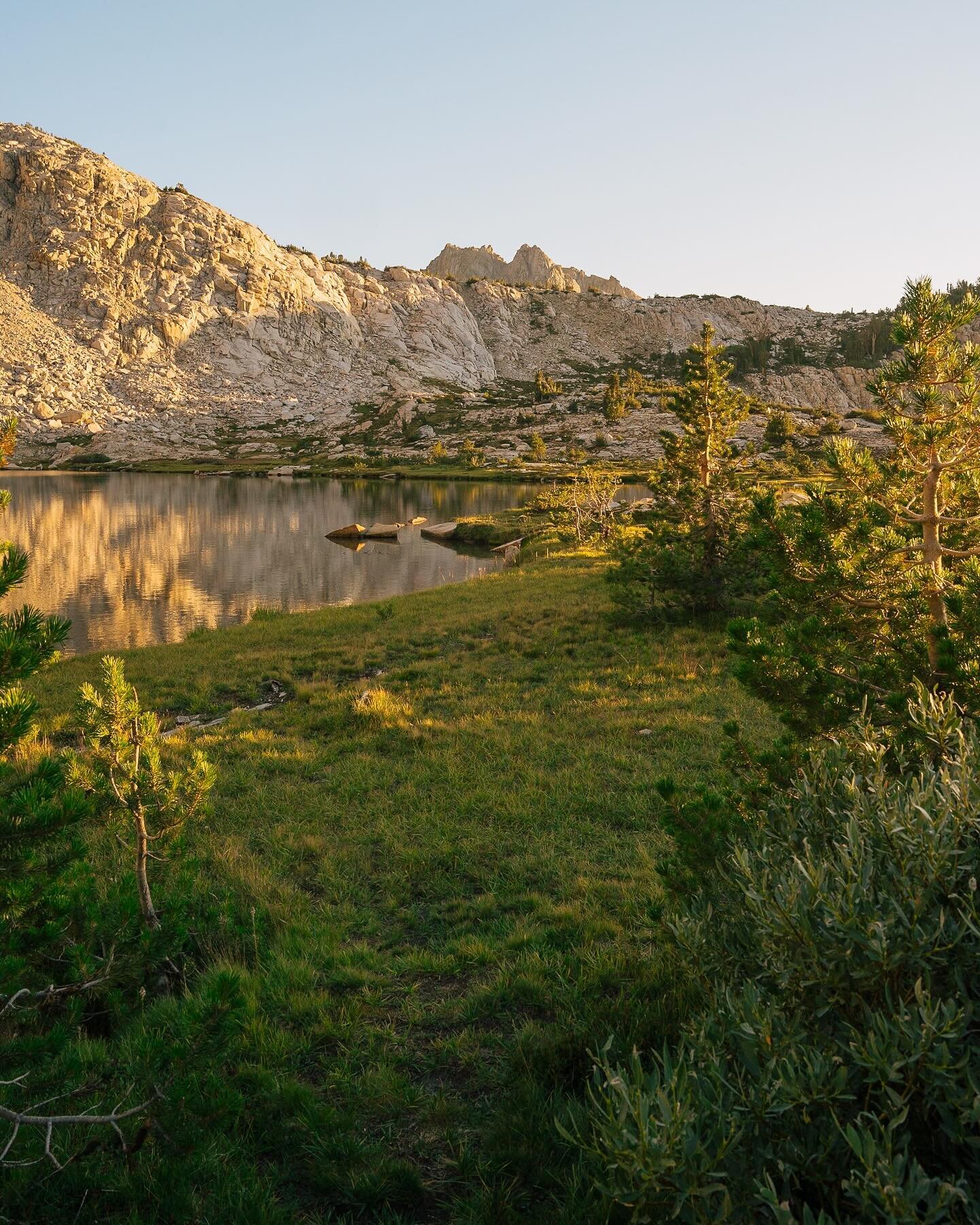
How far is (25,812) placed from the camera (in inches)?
132

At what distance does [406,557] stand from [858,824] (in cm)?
4073

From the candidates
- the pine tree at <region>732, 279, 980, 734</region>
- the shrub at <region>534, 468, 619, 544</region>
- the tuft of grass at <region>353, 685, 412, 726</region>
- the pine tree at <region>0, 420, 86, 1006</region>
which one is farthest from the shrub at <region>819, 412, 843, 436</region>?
the pine tree at <region>0, 420, 86, 1006</region>

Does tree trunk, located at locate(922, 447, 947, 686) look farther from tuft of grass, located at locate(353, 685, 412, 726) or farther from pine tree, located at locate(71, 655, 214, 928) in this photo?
tuft of grass, located at locate(353, 685, 412, 726)

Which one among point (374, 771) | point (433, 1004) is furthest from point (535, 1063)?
point (374, 771)

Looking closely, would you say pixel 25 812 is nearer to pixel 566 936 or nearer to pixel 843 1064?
pixel 843 1064

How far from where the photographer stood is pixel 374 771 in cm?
1095

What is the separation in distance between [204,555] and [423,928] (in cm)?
3957

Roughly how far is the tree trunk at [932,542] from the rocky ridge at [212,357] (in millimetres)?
104398

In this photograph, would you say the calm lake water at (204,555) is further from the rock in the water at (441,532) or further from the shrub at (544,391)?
the shrub at (544,391)

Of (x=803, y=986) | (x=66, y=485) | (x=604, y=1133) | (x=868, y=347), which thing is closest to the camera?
(x=604, y=1133)

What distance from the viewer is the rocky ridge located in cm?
12400

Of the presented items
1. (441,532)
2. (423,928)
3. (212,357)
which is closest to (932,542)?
(423,928)

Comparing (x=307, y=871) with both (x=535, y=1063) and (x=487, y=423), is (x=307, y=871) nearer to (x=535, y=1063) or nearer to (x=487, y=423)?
(x=535, y=1063)

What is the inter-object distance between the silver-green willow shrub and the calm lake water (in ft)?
80.0
